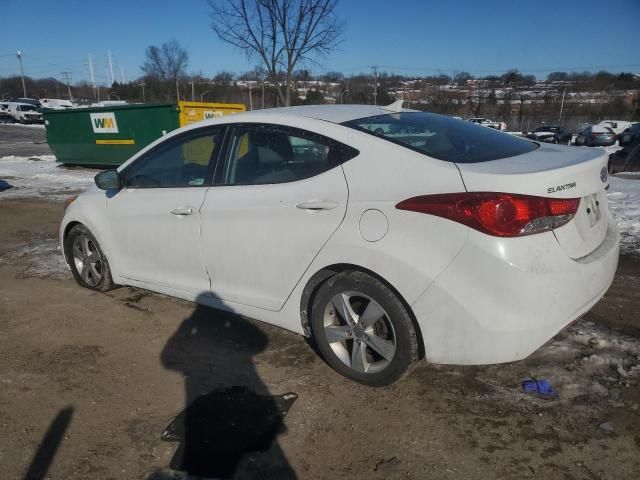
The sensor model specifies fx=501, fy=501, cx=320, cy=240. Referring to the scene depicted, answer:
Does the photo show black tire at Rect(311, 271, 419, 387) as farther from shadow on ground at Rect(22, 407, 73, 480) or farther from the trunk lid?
shadow on ground at Rect(22, 407, 73, 480)

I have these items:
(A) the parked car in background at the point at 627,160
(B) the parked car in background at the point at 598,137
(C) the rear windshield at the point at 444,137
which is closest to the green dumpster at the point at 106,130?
(C) the rear windshield at the point at 444,137

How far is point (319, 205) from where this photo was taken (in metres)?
2.80

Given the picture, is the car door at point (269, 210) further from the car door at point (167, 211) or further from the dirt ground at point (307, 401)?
the dirt ground at point (307, 401)

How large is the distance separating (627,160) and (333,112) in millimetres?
14202

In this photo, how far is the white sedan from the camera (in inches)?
93.6

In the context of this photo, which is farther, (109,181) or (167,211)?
(109,181)

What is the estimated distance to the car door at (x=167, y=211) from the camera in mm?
3471

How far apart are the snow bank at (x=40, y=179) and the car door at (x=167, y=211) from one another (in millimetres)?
6805

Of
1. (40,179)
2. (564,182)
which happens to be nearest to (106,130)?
(40,179)

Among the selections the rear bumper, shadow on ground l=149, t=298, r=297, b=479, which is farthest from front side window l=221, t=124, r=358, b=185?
shadow on ground l=149, t=298, r=297, b=479

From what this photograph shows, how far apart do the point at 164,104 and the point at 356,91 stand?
37.5 m

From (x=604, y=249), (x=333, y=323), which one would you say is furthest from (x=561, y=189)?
(x=333, y=323)

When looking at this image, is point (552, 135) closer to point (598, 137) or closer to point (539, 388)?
point (598, 137)

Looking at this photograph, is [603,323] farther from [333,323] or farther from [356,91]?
[356,91]
